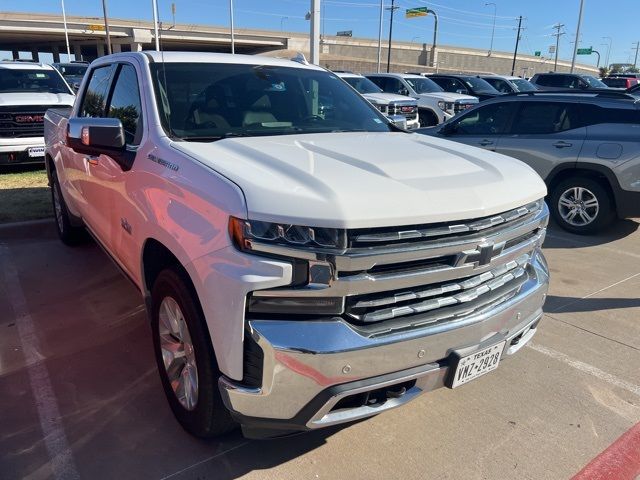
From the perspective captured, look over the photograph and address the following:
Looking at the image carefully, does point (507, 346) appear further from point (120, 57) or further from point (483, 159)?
point (120, 57)

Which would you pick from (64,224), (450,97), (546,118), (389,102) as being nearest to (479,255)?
(64,224)

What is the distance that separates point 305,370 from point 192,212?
895 millimetres

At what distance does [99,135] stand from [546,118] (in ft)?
20.3

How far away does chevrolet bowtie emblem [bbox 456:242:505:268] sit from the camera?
243 centimetres

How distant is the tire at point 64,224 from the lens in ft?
18.6

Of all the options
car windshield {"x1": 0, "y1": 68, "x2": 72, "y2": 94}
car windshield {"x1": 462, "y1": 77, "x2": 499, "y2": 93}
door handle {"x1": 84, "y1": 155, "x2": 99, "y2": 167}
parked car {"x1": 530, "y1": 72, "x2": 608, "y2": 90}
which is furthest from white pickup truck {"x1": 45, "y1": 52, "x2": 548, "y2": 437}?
parked car {"x1": 530, "y1": 72, "x2": 608, "y2": 90}

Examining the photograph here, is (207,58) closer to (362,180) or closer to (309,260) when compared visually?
(362,180)

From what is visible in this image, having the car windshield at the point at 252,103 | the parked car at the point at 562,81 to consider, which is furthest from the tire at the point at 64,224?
the parked car at the point at 562,81

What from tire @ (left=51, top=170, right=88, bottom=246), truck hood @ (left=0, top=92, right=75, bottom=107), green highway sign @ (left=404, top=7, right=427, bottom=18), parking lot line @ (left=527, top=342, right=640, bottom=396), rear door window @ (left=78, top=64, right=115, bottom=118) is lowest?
parking lot line @ (left=527, top=342, right=640, bottom=396)

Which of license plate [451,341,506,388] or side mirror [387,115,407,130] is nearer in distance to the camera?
license plate [451,341,506,388]

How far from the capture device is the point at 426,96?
55.0 ft

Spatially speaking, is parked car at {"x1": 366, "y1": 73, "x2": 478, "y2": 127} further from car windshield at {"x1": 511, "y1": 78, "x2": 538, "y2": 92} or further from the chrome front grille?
the chrome front grille

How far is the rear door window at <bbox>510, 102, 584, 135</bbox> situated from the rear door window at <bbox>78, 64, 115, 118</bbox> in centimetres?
555

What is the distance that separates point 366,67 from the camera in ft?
238
